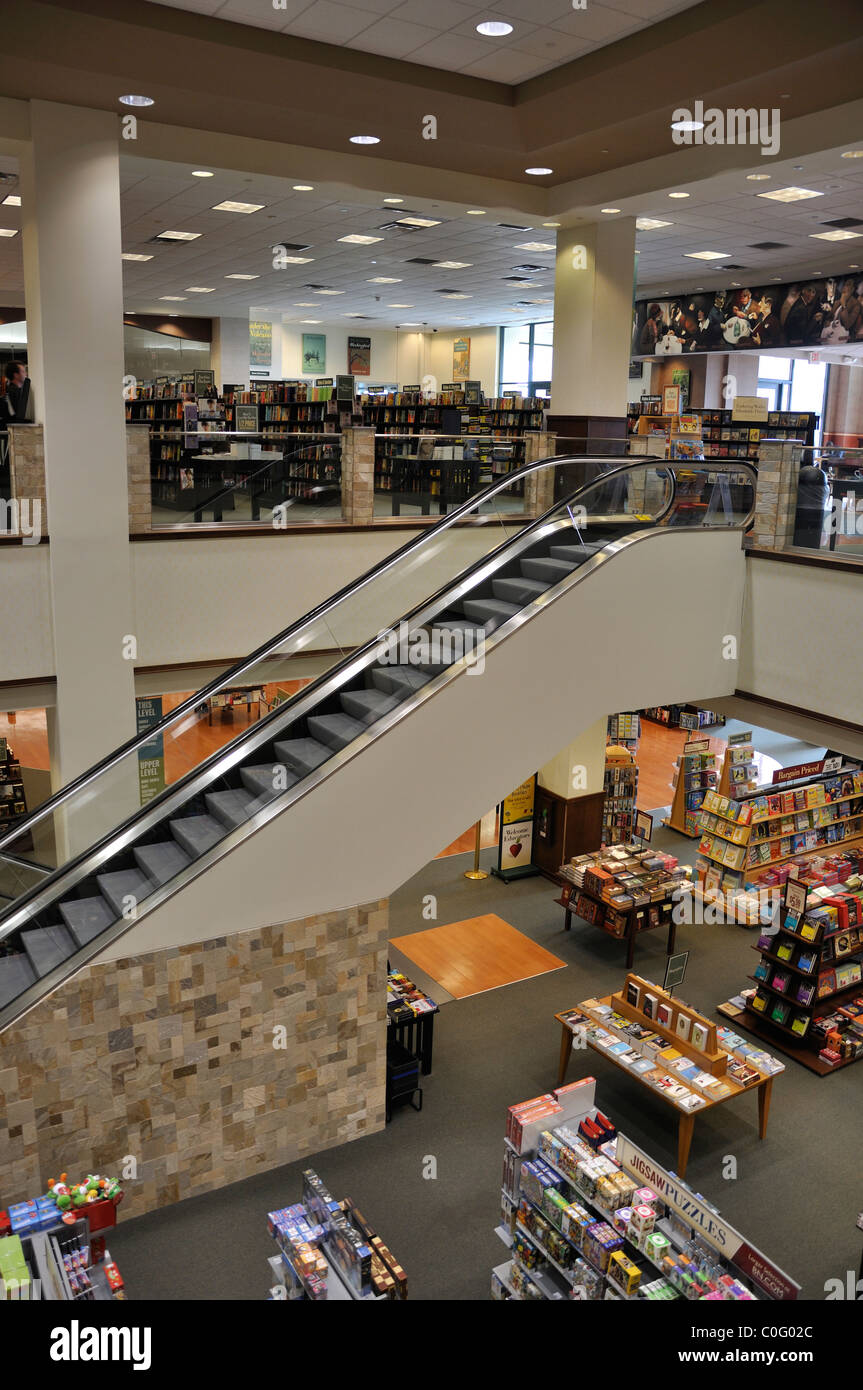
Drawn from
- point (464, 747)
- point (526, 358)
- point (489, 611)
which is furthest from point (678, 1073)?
point (526, 358)

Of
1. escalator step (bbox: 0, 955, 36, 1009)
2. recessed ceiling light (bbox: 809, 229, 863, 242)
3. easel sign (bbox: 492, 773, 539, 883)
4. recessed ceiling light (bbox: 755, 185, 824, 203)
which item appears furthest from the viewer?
easel sign (bbox: 492, 773, 539, 883)

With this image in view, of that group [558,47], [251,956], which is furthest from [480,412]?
[251,956]

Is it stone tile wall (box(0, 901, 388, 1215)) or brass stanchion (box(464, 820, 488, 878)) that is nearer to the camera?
stone tile wall (box(0, 901, 388, 1215))

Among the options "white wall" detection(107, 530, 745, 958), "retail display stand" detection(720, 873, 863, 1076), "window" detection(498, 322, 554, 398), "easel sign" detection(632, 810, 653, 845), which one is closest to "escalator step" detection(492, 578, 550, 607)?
"white wall" detection(107, 530, 745, 958)

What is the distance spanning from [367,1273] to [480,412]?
13.7 m

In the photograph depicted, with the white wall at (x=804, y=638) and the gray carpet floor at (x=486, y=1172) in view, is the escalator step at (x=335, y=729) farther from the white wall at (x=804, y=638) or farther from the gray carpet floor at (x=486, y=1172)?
the white wall at (x=804, y=638)

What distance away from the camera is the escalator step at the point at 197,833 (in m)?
6.34

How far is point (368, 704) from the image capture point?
6902mm

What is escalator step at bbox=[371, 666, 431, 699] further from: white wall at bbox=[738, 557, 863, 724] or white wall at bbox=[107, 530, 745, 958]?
white wall at bbox=[738, 557, 863, 724]

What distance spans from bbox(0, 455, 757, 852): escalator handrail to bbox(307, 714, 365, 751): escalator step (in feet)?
2.03

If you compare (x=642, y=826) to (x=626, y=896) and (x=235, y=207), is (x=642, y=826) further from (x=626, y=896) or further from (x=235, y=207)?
(x=235, y=207)

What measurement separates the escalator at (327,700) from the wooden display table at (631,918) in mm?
3397

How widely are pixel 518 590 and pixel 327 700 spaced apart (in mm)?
1580

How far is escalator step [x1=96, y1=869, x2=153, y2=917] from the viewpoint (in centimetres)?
616
